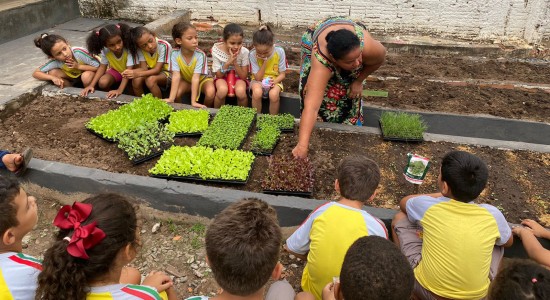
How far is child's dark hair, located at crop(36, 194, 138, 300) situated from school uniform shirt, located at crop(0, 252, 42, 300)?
26cm

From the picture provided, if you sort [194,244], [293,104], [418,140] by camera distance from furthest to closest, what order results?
[293,104] → [418,140] → [194,244]

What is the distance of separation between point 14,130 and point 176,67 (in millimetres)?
2272

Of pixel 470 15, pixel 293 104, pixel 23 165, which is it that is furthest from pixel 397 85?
pixel 23 165

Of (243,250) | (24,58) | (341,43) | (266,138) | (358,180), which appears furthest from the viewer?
(24,58)

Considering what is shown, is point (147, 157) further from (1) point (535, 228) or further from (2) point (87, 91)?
(1) point (535, 228)

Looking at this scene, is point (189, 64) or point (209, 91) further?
point (209, 91)

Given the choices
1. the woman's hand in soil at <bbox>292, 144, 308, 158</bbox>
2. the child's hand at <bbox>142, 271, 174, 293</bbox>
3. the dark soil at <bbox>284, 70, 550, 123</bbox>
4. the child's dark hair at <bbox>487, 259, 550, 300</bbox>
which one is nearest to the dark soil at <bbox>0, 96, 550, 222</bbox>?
the woman's hand in soil at <bbox>292, 144, 308, 158</bbox>

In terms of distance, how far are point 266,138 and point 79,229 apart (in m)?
2.92

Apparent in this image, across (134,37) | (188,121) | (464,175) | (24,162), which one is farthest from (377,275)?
(134,37)

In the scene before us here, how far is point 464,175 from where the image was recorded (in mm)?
2695

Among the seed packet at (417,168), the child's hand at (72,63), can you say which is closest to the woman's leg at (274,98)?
the seed packet at (417,168)

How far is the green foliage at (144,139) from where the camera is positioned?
4.38m

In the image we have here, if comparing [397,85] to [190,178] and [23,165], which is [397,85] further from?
[23,165]

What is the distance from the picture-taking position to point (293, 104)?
19.7ft
